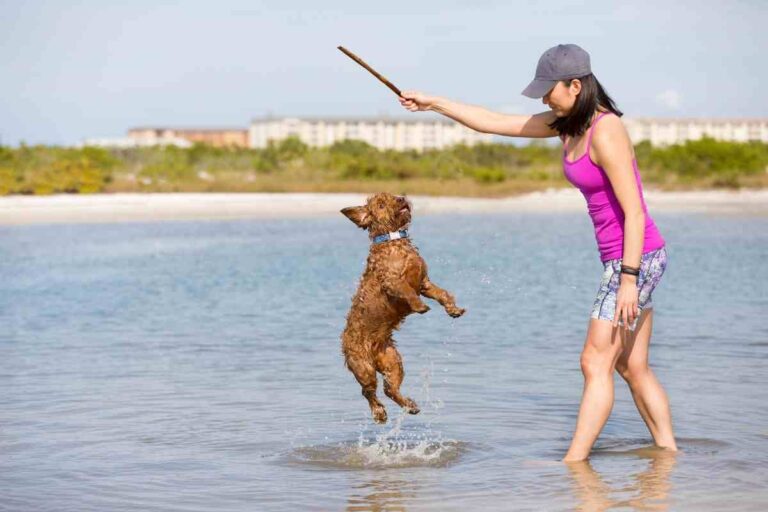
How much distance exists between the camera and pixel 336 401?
9.52 m

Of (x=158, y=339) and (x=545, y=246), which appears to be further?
(x=545, y=246)

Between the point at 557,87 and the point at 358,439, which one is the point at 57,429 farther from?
the point at 557,87

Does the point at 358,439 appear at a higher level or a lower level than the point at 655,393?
lower

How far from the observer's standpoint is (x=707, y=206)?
46.9 meters

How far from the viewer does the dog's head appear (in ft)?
20.9

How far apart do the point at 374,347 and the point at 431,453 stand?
125cm

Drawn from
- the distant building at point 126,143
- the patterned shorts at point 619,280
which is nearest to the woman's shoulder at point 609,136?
the patterned shorts at point 619,280

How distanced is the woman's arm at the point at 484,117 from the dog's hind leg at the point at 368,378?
1.39m

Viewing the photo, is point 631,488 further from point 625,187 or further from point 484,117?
point 484,117

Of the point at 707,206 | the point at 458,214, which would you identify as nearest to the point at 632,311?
the point at 458,214

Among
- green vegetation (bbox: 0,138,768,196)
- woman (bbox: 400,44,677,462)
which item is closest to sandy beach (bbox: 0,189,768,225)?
green vegetation (bbox: 0,138,768,196)

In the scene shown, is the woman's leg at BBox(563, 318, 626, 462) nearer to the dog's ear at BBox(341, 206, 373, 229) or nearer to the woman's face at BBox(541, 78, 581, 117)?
the woman's face at BBox(541, 78, 581, 117)

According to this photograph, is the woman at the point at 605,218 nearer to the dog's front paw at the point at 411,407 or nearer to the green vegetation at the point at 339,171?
the dog's front paw at the point at 411,407

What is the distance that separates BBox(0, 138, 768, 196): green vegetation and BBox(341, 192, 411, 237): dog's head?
44.0m
